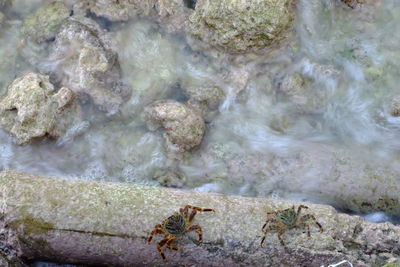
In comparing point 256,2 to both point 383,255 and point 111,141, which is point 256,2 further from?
point 383,255

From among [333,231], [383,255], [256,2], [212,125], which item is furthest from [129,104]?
[383,255]

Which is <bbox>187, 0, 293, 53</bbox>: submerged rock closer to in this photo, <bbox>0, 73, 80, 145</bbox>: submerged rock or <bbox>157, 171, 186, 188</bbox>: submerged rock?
<bbox>157, 171, 186, 188</bbox>: submerged rock

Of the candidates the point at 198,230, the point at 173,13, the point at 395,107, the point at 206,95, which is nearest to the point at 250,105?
the point at 206,95

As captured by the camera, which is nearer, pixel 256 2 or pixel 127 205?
pixel 127 205

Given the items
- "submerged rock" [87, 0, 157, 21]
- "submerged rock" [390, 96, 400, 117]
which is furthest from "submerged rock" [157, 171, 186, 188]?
"submerged rock" [390, 96, 400, 117]

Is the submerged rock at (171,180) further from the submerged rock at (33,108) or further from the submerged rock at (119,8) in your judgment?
the submerged rock at (119,8)

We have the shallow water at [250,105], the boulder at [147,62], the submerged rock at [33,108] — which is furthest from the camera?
the boulder at [147,62]

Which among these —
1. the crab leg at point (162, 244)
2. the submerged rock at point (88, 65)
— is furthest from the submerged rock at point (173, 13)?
the crab leg at point (162, 244)

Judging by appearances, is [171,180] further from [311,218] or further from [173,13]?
[173,13]
